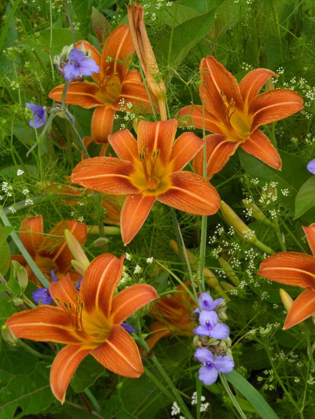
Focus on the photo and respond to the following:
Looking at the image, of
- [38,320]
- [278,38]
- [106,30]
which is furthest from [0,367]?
[278,38]

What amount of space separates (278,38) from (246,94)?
0.36m

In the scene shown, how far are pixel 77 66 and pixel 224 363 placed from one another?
680 millimetres

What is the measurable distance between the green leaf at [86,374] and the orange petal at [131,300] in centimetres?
18

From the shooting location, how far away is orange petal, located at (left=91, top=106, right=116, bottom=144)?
154 cm

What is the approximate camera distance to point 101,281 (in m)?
1.19

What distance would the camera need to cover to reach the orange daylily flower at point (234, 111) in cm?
137

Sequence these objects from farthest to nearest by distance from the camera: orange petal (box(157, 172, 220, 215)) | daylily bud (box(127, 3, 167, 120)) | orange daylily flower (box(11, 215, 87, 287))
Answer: orange daylily flower (box(11, 215, 87, 287)) < daylily bud (box(127, 3, 167, 120)) < orange petal (box(157, 172, 220, 215))

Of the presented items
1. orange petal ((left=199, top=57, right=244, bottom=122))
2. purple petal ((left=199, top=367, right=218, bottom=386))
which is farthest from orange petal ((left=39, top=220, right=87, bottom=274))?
purple petal ((left=199, top=367, right=218, bottom=386))

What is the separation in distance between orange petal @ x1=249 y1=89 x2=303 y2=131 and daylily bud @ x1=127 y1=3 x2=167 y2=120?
0.71ft

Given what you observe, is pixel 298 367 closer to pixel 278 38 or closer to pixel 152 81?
pixel 152 81

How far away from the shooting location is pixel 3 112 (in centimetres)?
184

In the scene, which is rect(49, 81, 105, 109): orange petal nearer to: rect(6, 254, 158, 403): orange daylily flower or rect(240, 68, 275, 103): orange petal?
rect(240, 68, 275, 103): orange petal

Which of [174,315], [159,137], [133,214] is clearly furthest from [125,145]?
[174,315]

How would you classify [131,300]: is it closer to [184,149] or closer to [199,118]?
[184,149]
